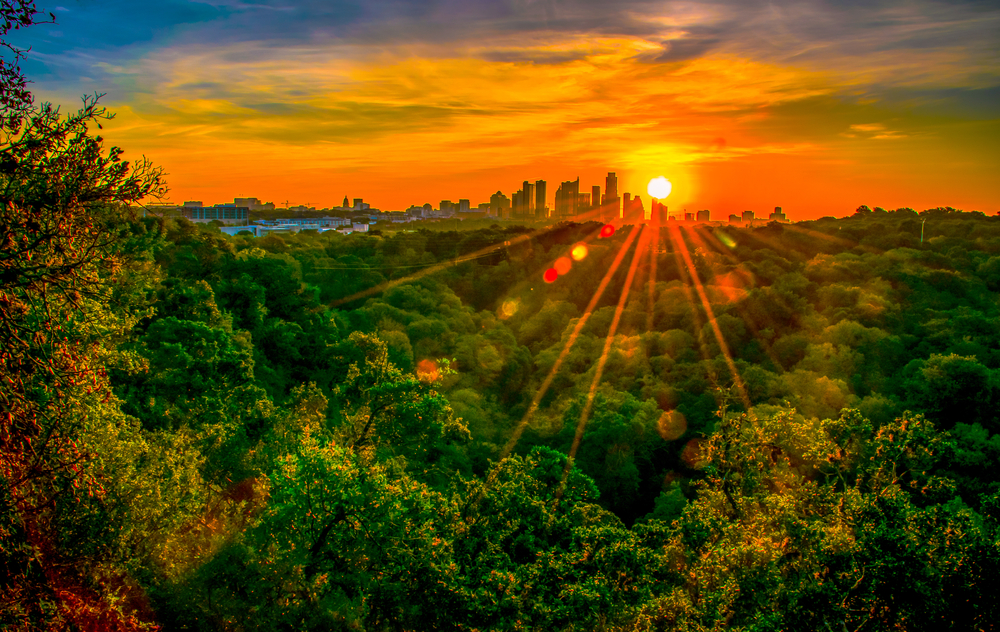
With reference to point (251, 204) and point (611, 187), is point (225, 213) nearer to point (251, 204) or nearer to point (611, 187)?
point (251, 204)

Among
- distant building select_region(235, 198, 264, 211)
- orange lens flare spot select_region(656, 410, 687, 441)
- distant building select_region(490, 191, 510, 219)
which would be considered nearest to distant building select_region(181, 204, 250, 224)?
distant building select_region(235, 198, 264, 211)

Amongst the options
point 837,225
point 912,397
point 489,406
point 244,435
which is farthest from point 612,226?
point 244,435

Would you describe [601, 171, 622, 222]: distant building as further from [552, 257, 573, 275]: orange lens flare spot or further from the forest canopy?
the forest canopy

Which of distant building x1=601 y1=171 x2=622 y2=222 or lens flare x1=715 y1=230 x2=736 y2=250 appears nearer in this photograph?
lens flare x1=715 y1=230 x2=736 y2=250

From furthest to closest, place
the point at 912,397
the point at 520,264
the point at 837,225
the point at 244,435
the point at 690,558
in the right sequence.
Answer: the point at 837,225 < the point at 520,264 < the point at 912,397 < the point at 244,435 < the point at 690,558

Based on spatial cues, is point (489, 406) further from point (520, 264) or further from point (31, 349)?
point (520, 264)
